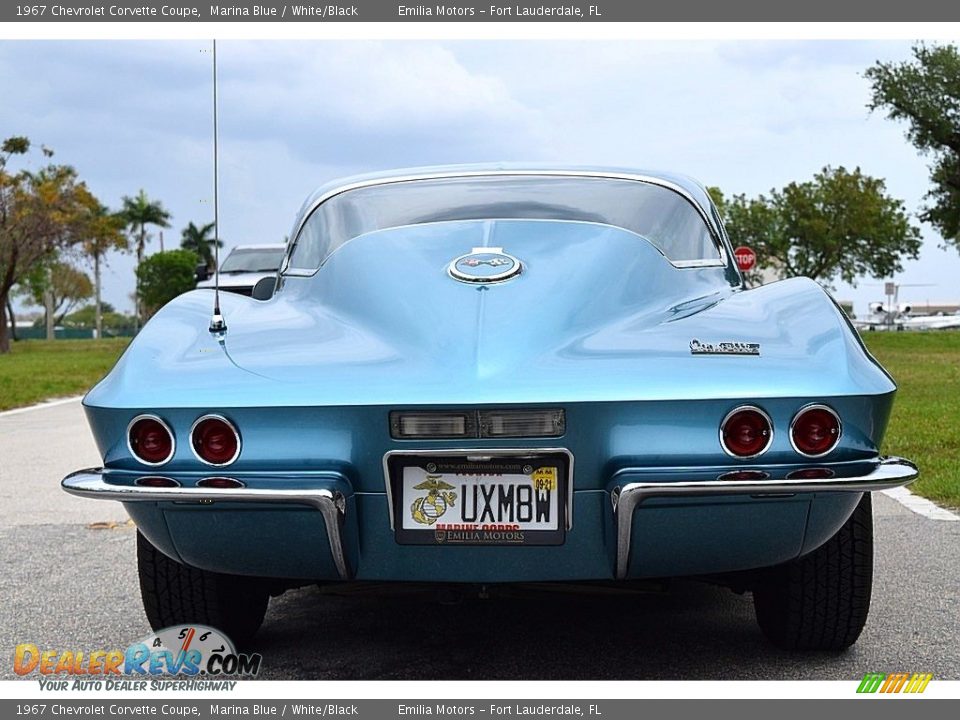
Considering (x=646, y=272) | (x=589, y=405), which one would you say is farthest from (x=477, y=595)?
(x=646, y=272)

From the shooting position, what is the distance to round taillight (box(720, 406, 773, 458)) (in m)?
2.79

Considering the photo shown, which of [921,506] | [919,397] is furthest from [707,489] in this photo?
[919,397]

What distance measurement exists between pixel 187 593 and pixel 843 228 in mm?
46412

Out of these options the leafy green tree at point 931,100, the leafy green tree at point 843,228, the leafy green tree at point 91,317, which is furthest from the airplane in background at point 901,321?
the leafy green tree at point 91,317

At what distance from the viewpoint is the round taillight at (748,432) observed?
2789 mm

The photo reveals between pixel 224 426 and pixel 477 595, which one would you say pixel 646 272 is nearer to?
pixel 477 595

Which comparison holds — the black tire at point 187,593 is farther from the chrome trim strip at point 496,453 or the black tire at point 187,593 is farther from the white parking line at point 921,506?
the white parking line at point 921,506

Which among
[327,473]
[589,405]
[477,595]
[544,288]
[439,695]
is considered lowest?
[439,695]

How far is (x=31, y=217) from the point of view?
3991 cm

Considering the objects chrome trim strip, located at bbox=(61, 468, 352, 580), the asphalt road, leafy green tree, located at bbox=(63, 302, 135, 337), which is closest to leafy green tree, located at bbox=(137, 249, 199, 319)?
the asphalt road

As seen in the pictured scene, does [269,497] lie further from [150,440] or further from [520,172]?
[520,172]

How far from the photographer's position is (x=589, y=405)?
108 inches

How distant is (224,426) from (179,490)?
0.62 ft

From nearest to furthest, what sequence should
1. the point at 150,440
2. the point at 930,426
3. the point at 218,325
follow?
the point at 150,440, the point at 218,325, the point at 930,426
